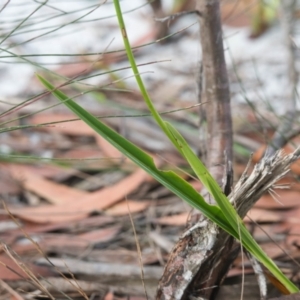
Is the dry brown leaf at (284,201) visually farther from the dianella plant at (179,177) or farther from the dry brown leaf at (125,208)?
the dianella plant at (179,177)

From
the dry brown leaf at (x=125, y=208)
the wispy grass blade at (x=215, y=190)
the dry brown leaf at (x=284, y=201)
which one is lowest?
the dry brown leaf at (x=125, y=208)

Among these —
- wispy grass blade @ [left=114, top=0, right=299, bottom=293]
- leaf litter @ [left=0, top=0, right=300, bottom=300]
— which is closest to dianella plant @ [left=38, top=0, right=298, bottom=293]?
wispy grass blade @ [left=114, top=0, right=299, bottom=293]

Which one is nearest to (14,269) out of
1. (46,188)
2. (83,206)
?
(83,206)

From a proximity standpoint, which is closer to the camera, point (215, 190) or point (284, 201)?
point (215, 190)

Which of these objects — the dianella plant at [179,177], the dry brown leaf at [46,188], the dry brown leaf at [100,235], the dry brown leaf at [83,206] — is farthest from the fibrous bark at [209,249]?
the dry brown leaf at [46,188]

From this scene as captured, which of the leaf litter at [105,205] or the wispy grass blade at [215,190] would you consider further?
the leaf litter at [105,205]

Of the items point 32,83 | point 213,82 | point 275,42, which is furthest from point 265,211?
point 32,83

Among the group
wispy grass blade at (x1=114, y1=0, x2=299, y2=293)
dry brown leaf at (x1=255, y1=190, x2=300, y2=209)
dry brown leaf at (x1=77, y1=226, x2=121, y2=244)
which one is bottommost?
dry brown leaf at (x1=77, y1=226, x2=121, y2=244)

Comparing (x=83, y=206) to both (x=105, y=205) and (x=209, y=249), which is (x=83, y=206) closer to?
(x=105, y=205)

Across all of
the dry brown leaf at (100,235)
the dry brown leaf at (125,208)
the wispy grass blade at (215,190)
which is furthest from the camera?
the dry brown leaf at (125,208)

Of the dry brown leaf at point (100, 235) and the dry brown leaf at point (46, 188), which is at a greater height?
the dry brown leaf at point (46, 188)

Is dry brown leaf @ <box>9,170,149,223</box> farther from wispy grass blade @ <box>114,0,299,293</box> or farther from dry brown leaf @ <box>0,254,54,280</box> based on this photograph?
wispy grass blade @ <box>114,0,299,293</box>
